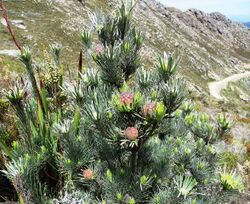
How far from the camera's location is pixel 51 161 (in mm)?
3744

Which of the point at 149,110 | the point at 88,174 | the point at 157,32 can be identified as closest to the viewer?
the point at 149,110

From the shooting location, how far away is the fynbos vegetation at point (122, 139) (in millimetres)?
2842

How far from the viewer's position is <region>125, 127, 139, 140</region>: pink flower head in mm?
2705

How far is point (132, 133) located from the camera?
8.87 ft

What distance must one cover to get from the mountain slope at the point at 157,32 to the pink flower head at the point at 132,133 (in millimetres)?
807

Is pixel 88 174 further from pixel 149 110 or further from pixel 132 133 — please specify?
pixel 149 110

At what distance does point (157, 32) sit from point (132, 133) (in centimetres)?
8665

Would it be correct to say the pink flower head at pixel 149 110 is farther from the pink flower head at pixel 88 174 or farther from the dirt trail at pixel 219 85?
the dirt trail at pixel 219 85

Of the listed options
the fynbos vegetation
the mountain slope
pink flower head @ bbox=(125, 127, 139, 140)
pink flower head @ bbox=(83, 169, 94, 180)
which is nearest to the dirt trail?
the mountain slope

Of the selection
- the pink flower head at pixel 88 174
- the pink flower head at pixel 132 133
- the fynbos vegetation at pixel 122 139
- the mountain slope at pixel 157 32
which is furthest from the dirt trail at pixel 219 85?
the pink flower head at pixel 132 133

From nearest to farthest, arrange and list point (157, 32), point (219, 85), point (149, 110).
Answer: point (149, 110)
point (219, 85)
point (157, 32)

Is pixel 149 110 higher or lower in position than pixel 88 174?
higher

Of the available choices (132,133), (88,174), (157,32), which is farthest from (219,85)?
(132,133)

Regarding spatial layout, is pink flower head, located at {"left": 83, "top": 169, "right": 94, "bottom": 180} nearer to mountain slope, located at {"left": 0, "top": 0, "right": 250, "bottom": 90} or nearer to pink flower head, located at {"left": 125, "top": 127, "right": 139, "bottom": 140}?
pink flower head, located at {"left": 125, "top": 127, "right": 139, "bottom": 140}
